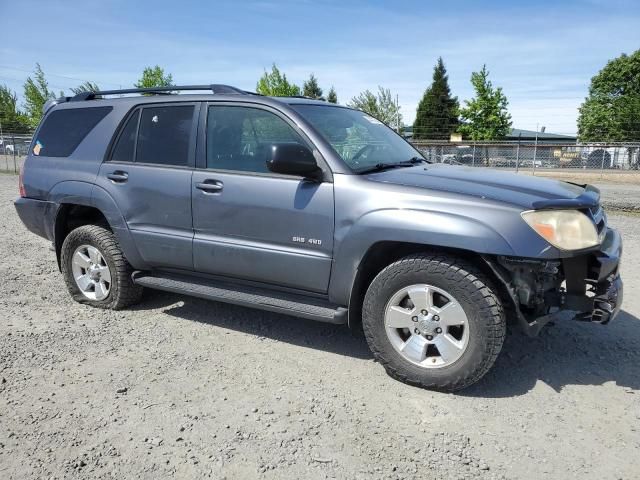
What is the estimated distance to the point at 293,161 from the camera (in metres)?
3.42

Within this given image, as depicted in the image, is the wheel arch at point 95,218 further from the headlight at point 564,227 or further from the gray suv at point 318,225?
the headlight at point 564,227

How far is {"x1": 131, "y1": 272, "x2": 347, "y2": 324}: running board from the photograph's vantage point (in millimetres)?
3586

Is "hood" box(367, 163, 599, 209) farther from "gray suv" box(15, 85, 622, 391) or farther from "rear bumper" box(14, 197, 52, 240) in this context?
"rear bumper" box(14, 197, 52, 240)

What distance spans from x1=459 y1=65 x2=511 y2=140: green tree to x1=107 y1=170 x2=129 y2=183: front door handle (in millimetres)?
37930

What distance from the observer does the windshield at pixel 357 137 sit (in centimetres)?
379

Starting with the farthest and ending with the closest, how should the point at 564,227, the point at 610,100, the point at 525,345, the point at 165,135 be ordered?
the point at 610,100 < the point at 165,135 < the point at 525,345 < the point at 564,227

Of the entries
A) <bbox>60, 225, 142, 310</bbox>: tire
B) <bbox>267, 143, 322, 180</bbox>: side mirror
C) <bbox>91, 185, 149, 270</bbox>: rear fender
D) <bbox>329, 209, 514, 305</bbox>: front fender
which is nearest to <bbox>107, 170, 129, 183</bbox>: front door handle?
<bbox>91, 185, 149, 270</bbox>: rear fender

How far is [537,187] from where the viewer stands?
353 centimetres

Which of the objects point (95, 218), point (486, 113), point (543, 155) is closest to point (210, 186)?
point (95, 218)

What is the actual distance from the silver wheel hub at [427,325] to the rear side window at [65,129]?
123 inches

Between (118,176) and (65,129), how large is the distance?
1.00 m

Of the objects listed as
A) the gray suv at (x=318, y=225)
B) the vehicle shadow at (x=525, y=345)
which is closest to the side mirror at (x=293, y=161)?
the gray suv at (x=318, y=225)

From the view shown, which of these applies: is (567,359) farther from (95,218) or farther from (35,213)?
(35,213)

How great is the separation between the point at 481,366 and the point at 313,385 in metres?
1.04
